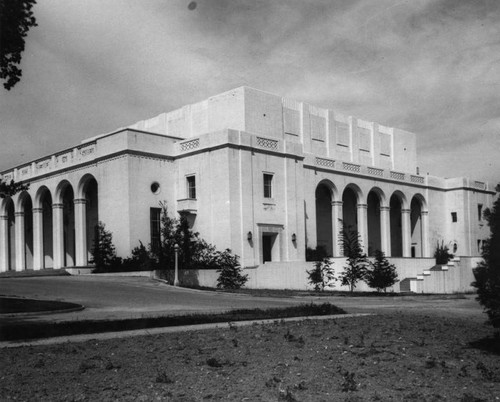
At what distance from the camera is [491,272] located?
8.75m

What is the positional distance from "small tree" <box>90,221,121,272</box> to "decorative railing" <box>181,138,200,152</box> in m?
7.27

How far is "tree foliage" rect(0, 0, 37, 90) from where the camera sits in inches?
487

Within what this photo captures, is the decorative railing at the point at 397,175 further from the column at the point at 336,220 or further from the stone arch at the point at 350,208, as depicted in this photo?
A: the column at the point at 336,220

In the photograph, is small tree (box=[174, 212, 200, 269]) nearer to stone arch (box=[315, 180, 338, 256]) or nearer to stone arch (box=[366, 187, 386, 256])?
stone arch (box=[315, 180, 338, 256])

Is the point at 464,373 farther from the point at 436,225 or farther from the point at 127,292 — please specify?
the point at 436,225

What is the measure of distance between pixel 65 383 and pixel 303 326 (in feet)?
17.2

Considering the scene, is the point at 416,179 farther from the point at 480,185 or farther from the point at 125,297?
the point at 125,297

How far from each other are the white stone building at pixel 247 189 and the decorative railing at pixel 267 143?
0.10m

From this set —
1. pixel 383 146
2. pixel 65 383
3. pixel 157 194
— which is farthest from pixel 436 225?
pixel 65 383

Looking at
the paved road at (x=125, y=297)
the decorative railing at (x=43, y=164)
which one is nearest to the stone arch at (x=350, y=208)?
the decorative railing at (x=43, y=164)

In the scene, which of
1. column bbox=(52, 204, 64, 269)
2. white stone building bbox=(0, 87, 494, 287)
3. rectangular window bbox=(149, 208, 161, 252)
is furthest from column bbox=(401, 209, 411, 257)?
column bbox=(52, 204, 64, 269)

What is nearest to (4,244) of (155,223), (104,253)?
(104,253)

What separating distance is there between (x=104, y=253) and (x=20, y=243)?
56.2 ft

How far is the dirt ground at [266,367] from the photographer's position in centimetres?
693
